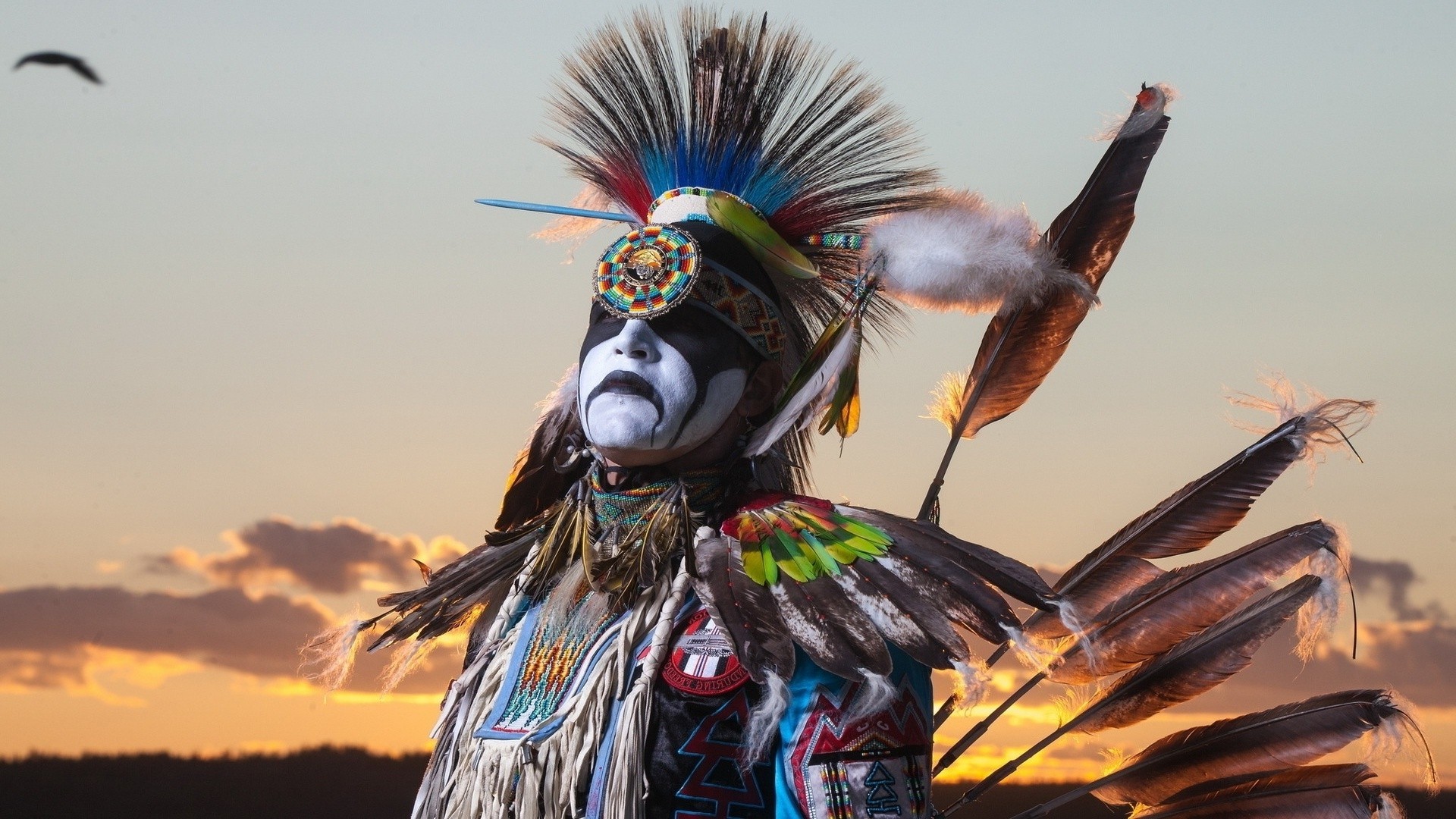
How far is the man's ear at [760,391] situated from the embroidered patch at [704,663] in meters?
0.57

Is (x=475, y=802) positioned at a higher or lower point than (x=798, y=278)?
lower

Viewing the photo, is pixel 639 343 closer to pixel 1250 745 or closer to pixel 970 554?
pixel 970 554

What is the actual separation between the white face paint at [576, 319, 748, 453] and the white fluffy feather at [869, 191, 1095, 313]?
1.79 ft

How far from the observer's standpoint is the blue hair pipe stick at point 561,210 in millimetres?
4367

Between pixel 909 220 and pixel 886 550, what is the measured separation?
903mm

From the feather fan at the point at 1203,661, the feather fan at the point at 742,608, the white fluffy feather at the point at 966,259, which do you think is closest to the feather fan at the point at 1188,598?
the feather fan at the point at 1203,661

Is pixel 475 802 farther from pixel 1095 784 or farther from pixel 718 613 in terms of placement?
pixel 1095 784

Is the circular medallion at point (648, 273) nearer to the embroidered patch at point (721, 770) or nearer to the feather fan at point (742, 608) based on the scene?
the feather fan at point (742, 608)

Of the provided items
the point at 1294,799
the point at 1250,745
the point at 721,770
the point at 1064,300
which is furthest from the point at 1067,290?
the point at 721,770

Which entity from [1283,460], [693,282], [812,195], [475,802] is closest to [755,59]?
[812,195]

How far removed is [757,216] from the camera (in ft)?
13.5

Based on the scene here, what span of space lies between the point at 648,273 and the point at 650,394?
29 centimetres

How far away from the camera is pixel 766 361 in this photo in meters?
4.00

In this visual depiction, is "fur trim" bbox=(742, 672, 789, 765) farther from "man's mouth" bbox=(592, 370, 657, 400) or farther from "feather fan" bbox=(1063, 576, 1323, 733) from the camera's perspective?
"feather fan" bbox=(1063, 576, 1323, 733)
